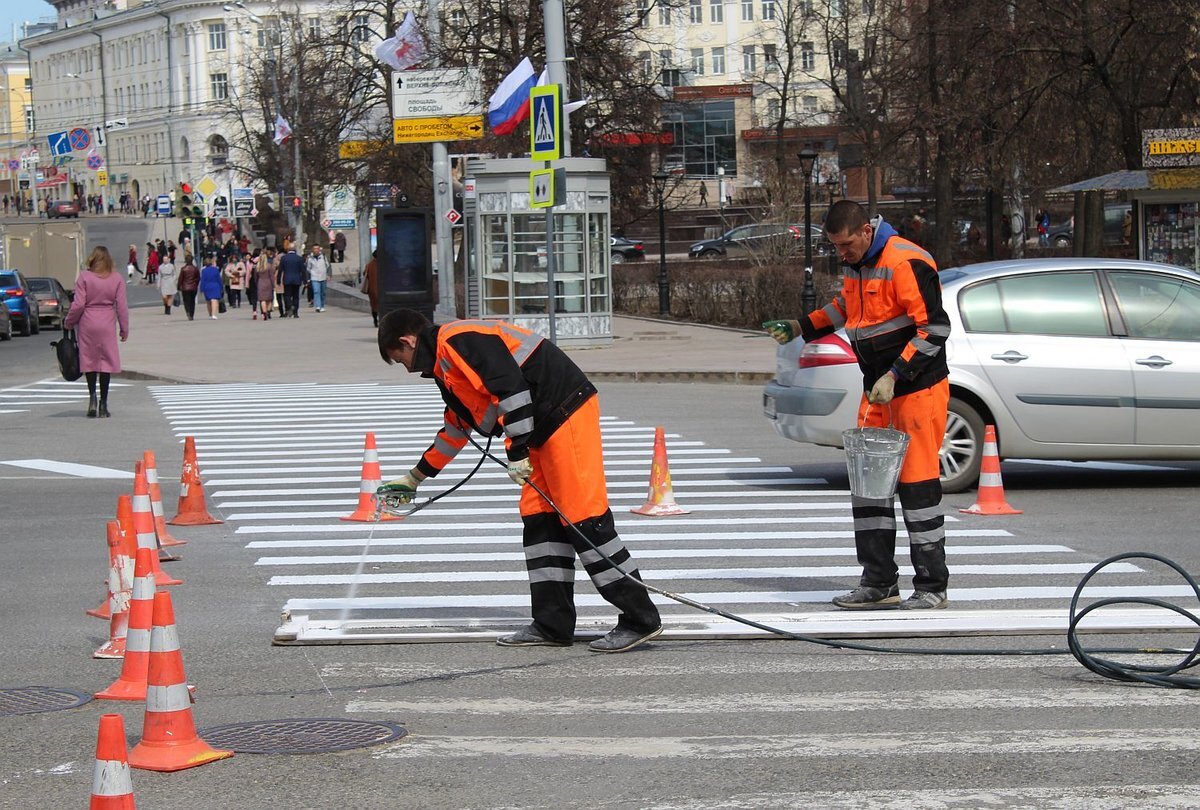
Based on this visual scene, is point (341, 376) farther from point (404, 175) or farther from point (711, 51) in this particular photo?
point (711, 51)

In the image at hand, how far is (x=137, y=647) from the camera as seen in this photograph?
669 cm

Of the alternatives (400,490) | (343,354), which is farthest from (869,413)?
(343,354)

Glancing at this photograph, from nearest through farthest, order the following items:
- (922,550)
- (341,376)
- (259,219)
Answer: (922,550) → (341,376) → (259,219)

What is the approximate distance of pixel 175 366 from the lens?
27.9 metres

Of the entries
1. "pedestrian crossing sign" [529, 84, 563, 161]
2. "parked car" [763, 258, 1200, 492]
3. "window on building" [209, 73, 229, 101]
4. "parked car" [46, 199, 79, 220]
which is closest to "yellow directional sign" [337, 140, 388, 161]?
"pedestrian crossing sign" [529, 84, 563, 161]

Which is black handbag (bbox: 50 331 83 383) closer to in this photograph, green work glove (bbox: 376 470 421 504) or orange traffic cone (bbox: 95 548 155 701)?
green work glove (bbox: 376 470 421 504)

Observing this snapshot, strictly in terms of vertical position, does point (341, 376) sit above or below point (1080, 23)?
below

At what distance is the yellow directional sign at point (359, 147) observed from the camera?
136ft

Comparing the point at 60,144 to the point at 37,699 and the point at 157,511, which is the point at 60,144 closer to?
the point at 157,511

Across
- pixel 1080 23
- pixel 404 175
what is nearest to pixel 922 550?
pixel 1080 23

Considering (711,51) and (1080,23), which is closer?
(1080,23)

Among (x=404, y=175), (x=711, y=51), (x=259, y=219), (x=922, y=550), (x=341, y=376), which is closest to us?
(x=922, y=550)

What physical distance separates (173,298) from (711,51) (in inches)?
2425

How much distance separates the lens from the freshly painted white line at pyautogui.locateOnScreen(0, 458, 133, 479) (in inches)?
572
